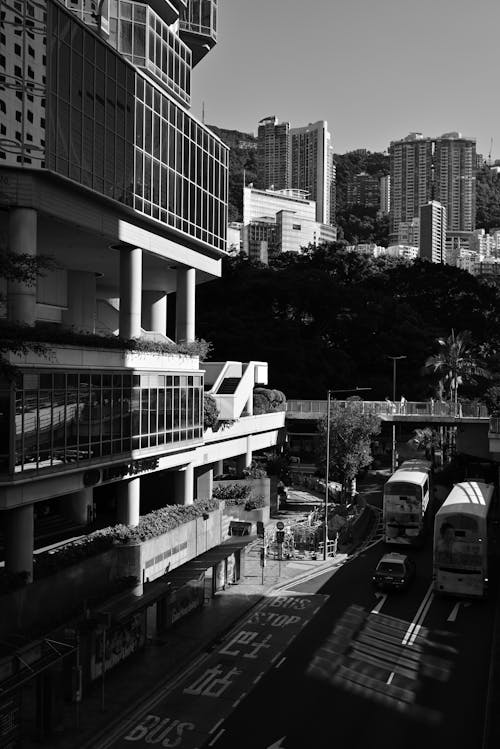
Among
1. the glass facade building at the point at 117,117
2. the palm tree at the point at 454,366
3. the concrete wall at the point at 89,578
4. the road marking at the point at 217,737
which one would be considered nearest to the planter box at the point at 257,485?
the concrete wall at the point at 89,578

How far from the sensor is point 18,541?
1113 inches

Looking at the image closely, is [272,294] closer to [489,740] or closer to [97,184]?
[97,184]

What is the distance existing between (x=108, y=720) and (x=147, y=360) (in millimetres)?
18324

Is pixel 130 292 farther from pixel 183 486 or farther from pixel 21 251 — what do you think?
pixel 183 486

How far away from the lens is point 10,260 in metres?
18.4

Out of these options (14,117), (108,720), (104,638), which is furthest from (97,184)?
(108,720)

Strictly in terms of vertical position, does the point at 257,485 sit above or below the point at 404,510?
above

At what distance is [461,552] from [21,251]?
2246 cm

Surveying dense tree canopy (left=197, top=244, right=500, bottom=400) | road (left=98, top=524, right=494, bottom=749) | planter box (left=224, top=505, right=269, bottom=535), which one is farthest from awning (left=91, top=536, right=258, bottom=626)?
dense tree canopy (left=197, top=244, right=500, bottom=400)

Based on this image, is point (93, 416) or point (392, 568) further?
point (392, 568)

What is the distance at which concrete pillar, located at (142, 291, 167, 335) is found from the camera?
174 feet

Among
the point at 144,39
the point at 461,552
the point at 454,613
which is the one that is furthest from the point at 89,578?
the point at 144,39

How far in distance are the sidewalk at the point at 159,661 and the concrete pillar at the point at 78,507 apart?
995cm

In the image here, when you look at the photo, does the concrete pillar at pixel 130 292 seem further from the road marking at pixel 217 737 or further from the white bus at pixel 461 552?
the road marking at pixel 217 737
